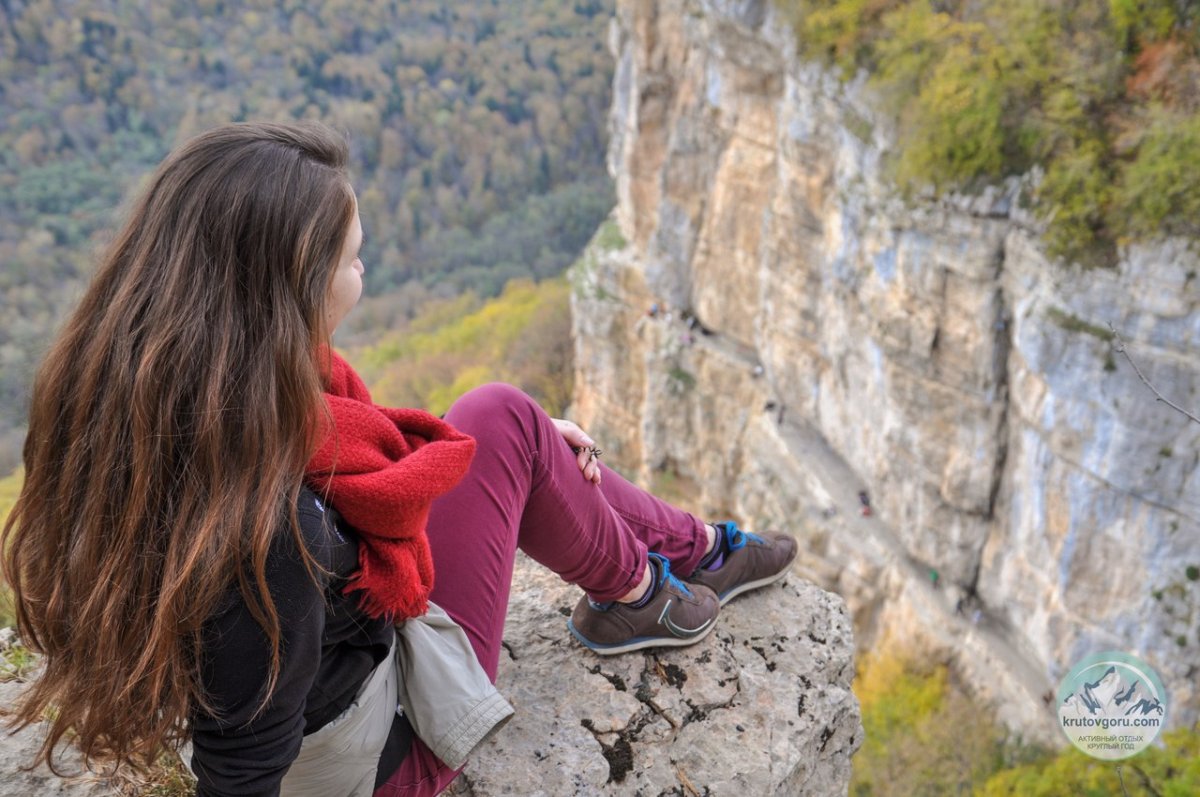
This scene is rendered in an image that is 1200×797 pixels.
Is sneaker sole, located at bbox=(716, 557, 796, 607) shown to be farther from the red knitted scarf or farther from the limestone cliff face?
the limestone cliff face

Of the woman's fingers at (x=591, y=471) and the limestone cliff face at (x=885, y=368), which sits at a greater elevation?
the woman's fingers at (x=591, y=471)

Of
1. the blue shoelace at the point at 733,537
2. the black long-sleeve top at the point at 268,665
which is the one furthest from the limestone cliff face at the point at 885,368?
Result: the black long-sleeve top at the point at 268,665

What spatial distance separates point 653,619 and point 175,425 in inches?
70.1

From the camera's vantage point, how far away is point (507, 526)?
7.55 ft

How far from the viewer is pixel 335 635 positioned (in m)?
1.72

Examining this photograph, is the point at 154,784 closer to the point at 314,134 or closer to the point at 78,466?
the point at 78,466

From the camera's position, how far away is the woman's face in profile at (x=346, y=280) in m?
1.62

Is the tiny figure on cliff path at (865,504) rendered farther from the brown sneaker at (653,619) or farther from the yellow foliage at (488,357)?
the brown sneaker at (653,619)

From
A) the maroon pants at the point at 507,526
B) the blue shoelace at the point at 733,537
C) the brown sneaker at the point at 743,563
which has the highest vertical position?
the maroon pants at the point at 507,526

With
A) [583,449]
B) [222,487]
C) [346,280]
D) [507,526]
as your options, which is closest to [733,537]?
[583,449]

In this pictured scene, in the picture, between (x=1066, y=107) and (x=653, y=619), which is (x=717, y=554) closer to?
(x=653, y=619)

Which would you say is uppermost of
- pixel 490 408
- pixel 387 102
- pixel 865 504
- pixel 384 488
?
pixel 384 488

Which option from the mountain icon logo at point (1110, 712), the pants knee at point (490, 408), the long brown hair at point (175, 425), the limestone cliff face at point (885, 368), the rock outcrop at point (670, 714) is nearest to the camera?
the long brown hair at point (175, 425)

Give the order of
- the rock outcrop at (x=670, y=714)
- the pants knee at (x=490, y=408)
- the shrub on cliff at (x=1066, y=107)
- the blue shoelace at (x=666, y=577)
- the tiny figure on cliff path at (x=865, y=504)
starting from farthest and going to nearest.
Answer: the tiny figure on cliff path at (x=865, y=504)
the shrub on cliff at (x=1066, y=107)
the blue shoelace at (x=666, y=577)
the rock outcrop at (x=670, y=714)
the pants knee at (x=490, y=408)
